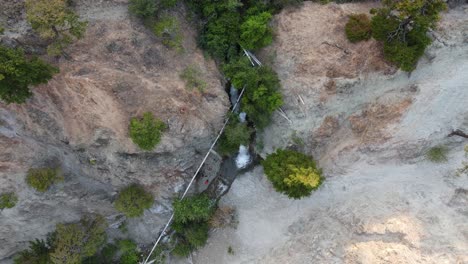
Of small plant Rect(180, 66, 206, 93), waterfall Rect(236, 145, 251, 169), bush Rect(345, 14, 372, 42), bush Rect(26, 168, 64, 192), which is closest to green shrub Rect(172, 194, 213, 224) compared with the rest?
waterfall Rect(236, 145, 251, 169)

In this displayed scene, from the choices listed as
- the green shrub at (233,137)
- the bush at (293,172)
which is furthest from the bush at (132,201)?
the bush at (293,172)

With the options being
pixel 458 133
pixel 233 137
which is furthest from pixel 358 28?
pixel 233 137

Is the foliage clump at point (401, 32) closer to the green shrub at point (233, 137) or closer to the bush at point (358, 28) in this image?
the bush at point (358, 28)

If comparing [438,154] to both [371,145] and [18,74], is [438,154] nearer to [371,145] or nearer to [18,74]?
[371,145]

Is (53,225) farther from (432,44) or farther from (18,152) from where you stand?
(432,44)

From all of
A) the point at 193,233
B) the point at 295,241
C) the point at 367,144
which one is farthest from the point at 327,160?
the point at 193,233
